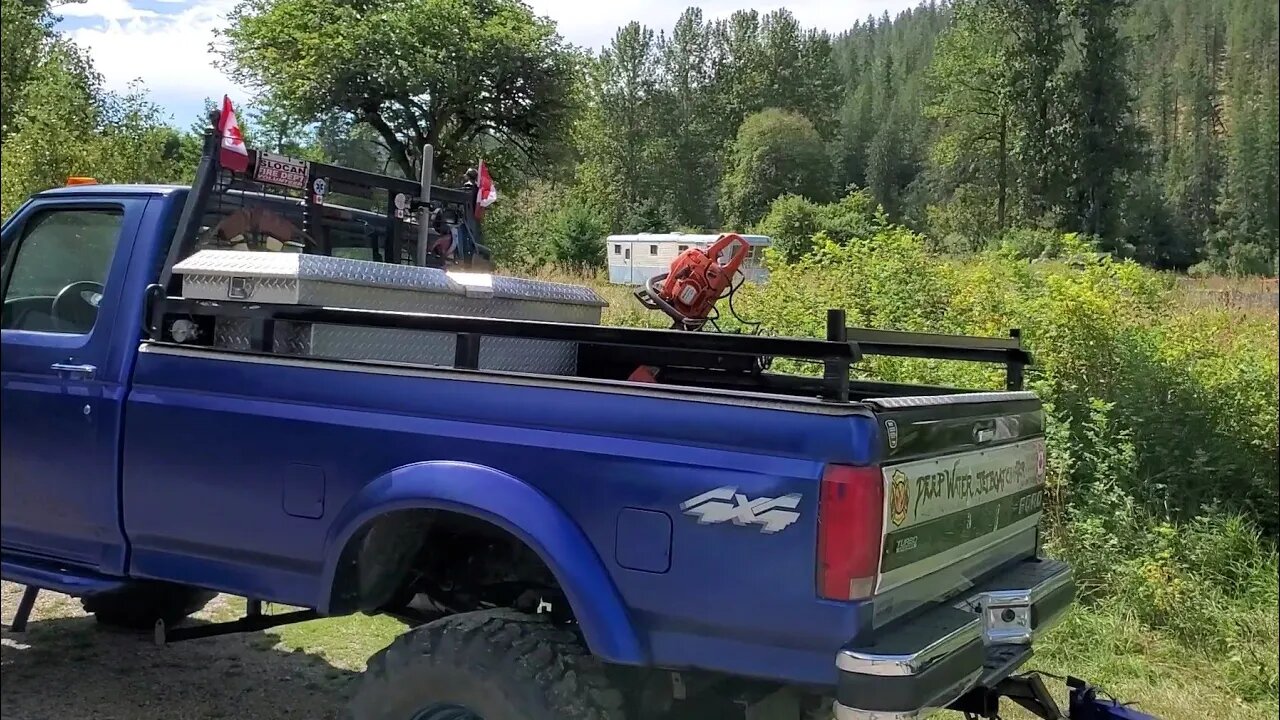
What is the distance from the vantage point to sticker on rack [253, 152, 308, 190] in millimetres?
4277

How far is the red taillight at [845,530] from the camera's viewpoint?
2.38 meters

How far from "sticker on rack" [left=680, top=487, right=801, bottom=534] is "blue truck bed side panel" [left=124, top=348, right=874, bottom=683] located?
18 mm

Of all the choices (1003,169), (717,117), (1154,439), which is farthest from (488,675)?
(717,117)

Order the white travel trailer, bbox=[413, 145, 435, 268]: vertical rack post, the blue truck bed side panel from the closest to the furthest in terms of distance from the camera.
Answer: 1. the blue truck bed side panel
2. bbox=[413, 145, 435, 268]: vertical rack post
3. the white travel trailer

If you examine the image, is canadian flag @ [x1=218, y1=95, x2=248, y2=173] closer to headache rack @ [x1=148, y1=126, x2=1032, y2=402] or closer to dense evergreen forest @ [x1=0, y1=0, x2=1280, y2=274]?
headache rack @ [x1=148, y1=126, x2=1032, y2=402]

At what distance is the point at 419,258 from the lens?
5.10 metres

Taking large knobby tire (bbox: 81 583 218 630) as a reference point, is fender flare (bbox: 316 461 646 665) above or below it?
above

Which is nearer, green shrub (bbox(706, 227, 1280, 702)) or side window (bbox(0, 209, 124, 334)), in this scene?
side window (bbox(0, 209, 124, 334))

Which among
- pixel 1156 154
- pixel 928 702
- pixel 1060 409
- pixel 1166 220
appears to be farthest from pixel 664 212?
pixel 928 702

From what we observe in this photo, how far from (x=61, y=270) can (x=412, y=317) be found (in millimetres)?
1968

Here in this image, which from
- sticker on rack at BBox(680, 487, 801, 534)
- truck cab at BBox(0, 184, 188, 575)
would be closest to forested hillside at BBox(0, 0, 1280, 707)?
sticker on rack at BBox(680, 487, 801, 534)

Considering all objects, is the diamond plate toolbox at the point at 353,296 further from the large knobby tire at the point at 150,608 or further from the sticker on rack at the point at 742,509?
the large knobby tire at the point at 150,608

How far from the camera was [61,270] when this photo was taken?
411 centimetres

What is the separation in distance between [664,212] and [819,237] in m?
19.3
